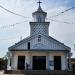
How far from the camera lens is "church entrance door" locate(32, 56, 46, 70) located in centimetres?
3862

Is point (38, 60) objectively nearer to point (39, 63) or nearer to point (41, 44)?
point (39, 63)

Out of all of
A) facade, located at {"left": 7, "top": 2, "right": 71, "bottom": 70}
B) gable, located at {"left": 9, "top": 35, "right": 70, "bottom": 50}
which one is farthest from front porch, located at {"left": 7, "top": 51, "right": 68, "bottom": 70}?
gable, located at {"left": 9, "top": 35, "right": 70, "bottom": 50}

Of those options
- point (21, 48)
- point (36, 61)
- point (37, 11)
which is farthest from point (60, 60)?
point (37, 11)

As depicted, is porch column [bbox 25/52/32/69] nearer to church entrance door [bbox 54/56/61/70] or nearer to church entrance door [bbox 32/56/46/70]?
church entrance door [bbox 32/56/46/70]

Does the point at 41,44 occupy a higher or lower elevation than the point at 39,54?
higher

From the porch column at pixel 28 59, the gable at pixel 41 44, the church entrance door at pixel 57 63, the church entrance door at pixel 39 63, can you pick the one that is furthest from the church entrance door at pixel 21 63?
the church entrance door at pixel 57 63

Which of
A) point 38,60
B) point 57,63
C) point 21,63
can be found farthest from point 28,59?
point 57,63

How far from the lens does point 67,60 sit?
38969mm

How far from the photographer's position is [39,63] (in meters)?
38.7

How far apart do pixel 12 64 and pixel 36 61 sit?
4024mm

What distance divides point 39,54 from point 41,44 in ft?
5.70

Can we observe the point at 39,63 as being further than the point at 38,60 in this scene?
No

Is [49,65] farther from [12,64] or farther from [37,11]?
[37,11]

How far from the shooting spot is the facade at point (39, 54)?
38.0 m
